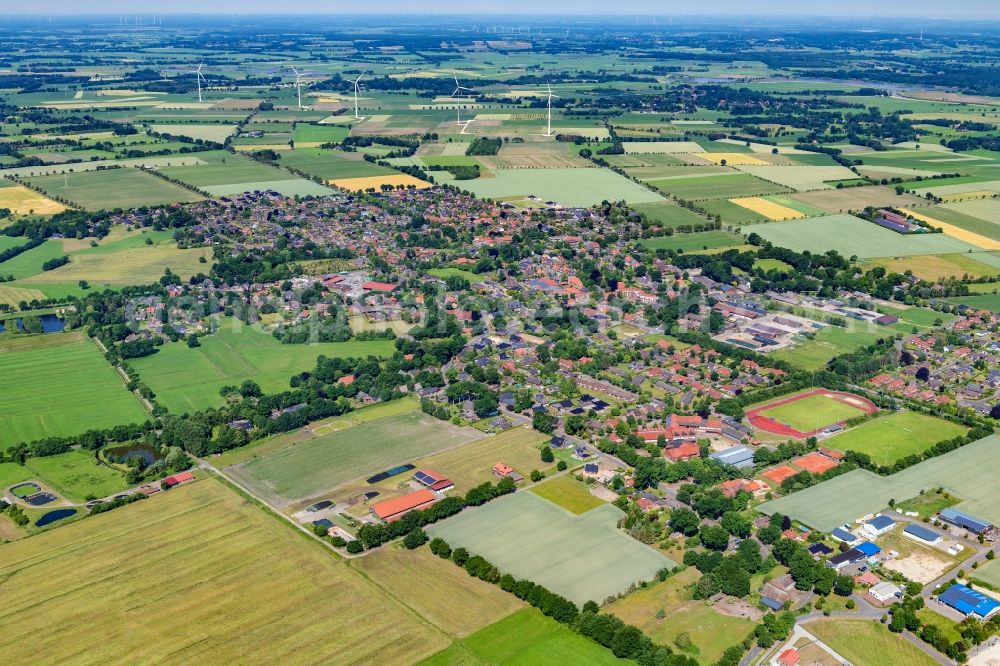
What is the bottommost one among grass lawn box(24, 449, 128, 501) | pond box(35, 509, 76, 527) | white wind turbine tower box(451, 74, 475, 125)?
pond box(35, 509, 76, 527)

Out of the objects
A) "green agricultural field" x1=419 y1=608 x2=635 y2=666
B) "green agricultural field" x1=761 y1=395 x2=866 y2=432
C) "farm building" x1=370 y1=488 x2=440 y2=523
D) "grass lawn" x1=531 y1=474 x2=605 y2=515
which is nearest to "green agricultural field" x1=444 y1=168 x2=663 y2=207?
"green agricultural field" x1=761 y1=395 x2=866 y2=432

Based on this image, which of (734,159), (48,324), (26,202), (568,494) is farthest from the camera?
(734,159)

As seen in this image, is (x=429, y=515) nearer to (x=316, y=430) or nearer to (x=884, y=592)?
(x=316, y=430)

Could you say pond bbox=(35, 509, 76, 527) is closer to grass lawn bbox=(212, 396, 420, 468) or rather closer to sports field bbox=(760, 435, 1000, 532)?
grass lawn bbox=(212, 396, 420, 468)

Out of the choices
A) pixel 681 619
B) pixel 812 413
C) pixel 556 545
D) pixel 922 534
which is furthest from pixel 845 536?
pixel 812 413

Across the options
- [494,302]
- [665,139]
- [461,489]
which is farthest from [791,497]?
[665,139]

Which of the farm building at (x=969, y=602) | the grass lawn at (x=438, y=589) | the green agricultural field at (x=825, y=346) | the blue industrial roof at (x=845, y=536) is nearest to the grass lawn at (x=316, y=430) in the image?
the grass lawn at (x=438, y=589)

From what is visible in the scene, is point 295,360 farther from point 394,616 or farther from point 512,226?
point 512,226
